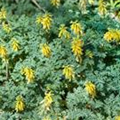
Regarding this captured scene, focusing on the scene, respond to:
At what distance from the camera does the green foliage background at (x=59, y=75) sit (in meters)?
4.27

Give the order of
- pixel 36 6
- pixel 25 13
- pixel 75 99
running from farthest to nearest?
pixel 36 6 → pixel 25 13 → pixel 75 99

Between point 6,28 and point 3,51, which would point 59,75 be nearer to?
point 3,51

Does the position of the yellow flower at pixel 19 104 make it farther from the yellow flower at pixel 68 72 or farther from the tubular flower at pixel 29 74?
the yellow flower at pixel 68 72

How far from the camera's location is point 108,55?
483cm

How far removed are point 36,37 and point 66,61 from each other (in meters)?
0.51

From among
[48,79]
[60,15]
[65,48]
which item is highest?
[60,15]

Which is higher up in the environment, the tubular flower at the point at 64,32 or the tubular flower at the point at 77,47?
the tubular flower at the point at 64,32

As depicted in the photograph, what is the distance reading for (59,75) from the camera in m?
4.41

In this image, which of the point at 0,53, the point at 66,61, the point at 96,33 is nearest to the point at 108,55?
the point at 96,33

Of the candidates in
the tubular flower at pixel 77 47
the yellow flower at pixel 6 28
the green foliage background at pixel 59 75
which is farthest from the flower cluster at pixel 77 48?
the yellow flower at pixel 6 28

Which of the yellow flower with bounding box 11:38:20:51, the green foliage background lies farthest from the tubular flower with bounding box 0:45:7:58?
the green foliage background

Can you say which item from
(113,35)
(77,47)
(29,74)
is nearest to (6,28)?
(29,74)

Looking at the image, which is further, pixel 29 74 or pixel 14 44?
pixel 14 44

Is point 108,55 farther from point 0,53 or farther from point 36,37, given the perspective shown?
point 0,53
